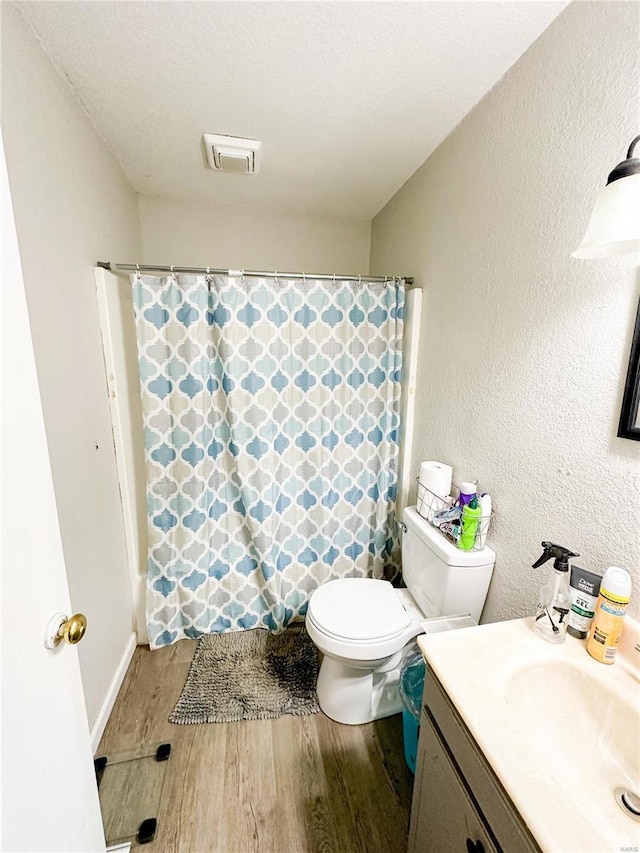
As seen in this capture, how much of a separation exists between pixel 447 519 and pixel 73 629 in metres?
1.14

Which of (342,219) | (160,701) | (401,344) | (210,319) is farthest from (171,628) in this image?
(342,219)

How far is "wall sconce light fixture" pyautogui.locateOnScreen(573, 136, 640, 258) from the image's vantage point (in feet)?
2.01

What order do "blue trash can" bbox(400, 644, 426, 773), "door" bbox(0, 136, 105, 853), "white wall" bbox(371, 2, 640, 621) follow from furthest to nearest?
"blue trash can" bbox(400, 644, 426, 773), "white wall" bbox(371, 2, 640, 621), "door" bbox(0, 136, 105, 853)

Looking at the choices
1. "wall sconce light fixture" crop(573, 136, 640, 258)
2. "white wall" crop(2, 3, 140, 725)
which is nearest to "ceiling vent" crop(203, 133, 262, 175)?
"white wall" crop(2, 3, 140, 725)

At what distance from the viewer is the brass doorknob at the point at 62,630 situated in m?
0.61

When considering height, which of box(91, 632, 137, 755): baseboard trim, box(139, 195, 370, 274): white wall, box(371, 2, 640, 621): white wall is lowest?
box(91, 632, 137, 755): baseboard trim

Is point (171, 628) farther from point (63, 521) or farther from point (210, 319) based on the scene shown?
point (210, 319)

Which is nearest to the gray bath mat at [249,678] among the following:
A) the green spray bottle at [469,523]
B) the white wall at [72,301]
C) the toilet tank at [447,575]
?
the white wall at [72,301]

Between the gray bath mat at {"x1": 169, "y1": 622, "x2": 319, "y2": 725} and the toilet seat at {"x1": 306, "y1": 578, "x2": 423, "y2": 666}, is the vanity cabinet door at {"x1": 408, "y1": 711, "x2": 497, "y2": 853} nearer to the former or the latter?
the toilet seat at {"x1": 306, "y1": 578, "x2": 423, "y2": 666}

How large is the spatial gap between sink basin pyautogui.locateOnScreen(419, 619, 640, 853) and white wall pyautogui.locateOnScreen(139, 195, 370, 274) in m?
2.17

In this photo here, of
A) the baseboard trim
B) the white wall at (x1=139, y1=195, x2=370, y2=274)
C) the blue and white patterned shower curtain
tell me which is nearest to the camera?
the baseboard trim

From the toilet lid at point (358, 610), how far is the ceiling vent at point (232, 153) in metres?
1.91

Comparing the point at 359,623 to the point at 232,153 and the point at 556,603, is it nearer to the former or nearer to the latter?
the point at 556,603

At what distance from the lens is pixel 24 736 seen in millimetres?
535
